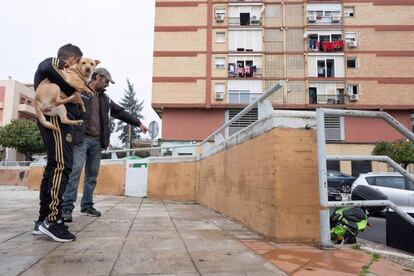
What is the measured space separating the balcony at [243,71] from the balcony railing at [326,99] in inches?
210

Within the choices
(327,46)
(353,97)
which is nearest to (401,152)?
(353,97)

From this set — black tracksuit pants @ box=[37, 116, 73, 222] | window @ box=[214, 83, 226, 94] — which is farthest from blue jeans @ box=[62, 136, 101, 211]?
window @ box=[214, 83, 226, 94]

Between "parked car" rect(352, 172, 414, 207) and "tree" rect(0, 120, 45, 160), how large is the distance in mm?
42851

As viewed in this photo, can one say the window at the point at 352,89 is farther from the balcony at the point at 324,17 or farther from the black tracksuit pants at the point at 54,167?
the black tracksuit pants at the point at 54,167

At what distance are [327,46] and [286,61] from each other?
4.04 m

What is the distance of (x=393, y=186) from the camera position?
34.2ft

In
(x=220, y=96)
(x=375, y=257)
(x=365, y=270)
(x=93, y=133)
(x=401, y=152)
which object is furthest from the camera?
(x=220, y=96)

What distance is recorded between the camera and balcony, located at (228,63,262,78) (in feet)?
118

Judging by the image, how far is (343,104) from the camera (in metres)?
34.9

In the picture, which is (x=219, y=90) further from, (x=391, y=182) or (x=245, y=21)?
(x=391, y=182)

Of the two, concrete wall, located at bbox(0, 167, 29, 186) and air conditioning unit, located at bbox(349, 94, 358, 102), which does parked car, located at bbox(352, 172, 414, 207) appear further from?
concrete wall, located at bbox(0, 167, 29, 186)

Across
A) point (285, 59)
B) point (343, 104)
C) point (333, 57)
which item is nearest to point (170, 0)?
point (285, 59)

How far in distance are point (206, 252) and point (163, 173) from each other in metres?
7.96

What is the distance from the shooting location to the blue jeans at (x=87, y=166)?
17.2ft
